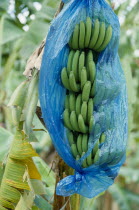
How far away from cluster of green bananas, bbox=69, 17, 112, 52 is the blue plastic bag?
0.05 feet

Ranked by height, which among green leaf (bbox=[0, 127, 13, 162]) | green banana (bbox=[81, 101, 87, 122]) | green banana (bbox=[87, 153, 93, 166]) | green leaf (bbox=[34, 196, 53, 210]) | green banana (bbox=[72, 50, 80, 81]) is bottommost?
green leaf (bbox=[34, 196, 53, 210])

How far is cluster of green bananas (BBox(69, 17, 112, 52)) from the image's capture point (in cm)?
95

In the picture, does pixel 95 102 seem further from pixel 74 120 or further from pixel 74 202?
pixel 74 202

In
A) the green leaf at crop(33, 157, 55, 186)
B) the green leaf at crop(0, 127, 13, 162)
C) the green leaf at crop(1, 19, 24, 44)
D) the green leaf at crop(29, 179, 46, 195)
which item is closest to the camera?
the green leaf at crop(29, 179, 46, 195)

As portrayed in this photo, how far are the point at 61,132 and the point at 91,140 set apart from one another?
0.28ft

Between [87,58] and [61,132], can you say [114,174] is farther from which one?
[87,58]

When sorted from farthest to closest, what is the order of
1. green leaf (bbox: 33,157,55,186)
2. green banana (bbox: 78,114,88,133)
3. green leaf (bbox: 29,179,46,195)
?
1. green leaf (bbox: 33,157,55,186)
2. green leaf (bbox: 29,179,46,195)
3. green banana (bbox: 78,114,88,133)

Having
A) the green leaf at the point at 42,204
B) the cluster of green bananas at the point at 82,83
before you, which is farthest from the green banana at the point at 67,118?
the green leaf at the point at 42,204

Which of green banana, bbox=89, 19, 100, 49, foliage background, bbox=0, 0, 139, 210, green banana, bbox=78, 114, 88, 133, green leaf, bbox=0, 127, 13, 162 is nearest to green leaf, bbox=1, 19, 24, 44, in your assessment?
foliage background, bbox=0, 0, 139, 210

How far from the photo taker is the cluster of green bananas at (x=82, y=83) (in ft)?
3.00

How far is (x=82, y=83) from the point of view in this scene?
0.92 metres

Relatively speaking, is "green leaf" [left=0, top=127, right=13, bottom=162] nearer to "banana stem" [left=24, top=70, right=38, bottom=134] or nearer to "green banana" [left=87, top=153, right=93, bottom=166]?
"banana stem" [left=24, top=70, right=38, bottom=134]

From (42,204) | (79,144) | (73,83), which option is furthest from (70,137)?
(42,204)

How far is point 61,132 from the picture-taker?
95 centimetres
